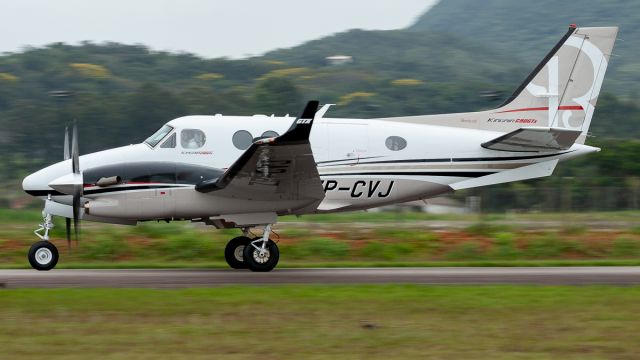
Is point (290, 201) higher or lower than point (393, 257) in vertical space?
higher

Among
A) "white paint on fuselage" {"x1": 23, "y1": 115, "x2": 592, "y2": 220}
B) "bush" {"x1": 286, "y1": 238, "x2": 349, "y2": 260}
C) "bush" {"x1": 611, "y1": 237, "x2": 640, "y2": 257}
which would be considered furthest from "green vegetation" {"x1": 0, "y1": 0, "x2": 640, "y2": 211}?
"white paint on fuselage" {"x1": 23, "y1": 115, "x2": 592, "y2": 220}

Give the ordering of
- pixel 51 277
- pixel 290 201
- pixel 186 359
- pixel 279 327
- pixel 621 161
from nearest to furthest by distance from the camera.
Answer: pixel 186 359 < pixel 279 327 < pixel 51 277 < pixel 290 201 < pixel 621 161

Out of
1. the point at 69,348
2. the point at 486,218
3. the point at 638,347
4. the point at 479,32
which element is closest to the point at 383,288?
the point at 638,347

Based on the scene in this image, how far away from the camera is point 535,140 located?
61.8 feet

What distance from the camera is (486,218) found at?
2819 centimetres

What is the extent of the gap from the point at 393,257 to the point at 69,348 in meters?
12.7

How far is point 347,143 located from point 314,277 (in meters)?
3.07

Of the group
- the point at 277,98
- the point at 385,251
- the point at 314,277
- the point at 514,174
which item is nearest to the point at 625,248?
the point at 514,174

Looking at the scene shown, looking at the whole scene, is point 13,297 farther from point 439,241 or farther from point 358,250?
point 439,241

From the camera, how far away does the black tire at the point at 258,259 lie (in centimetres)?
1786

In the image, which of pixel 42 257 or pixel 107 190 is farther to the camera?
pixel 42 257

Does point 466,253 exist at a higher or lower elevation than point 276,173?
lower

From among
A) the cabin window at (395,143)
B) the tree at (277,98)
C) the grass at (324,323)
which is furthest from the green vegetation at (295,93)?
the grass at (324,323)

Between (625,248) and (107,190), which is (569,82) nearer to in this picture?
(625,248)
